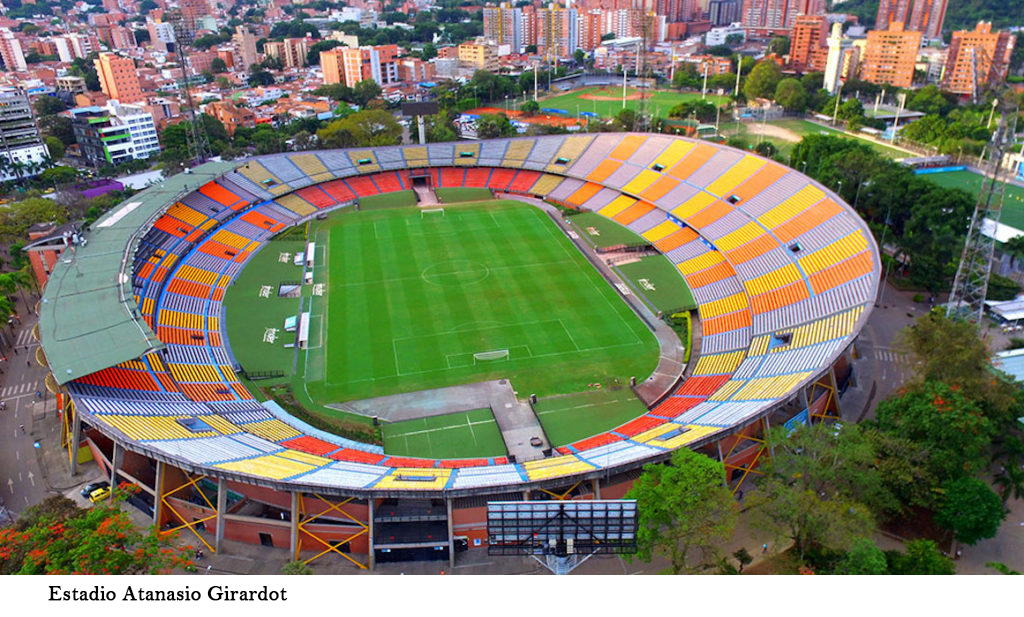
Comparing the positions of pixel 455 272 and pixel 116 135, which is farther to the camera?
pixel 116 135

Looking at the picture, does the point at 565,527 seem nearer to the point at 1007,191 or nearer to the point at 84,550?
the point at 84,550

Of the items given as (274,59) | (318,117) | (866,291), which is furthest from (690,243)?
(274,59)

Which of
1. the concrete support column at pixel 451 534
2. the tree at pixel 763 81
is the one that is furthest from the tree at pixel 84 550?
the tree at pixel 763 81

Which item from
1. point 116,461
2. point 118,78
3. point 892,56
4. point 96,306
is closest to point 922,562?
point 116,461

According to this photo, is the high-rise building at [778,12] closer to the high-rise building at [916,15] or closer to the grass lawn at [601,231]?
the high-rise building at [916,15]

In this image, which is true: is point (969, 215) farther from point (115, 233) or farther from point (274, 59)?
point (274, 59)
